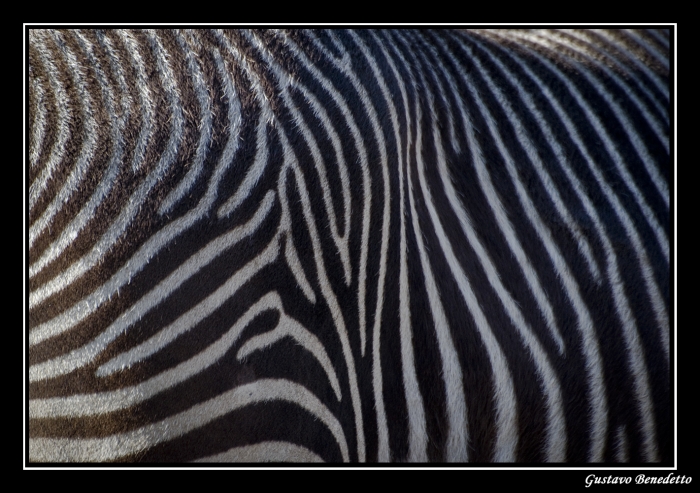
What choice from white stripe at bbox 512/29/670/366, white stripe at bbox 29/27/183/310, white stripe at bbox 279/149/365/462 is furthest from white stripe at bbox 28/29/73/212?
white stripe at bbox 512/29/670/366

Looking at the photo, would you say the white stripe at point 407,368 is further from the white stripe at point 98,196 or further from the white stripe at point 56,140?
the white stripe at point 56,140

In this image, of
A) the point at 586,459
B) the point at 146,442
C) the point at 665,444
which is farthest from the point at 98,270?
the point at 665,444

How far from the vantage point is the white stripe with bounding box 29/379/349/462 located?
5.60ft

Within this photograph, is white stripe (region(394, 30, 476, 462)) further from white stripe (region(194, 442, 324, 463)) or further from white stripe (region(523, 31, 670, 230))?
white stripe (region(523, 31, 670, 230))

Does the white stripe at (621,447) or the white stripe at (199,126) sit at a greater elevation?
the white stripe at (199,126)

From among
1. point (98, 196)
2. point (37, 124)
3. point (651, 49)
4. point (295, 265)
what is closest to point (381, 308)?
point (295, 265)

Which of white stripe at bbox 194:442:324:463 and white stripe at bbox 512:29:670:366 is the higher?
white stripe at bbox 512:29:670:366

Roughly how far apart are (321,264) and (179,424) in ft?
2.46

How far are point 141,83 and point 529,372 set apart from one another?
5.80 ft

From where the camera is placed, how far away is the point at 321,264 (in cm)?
173

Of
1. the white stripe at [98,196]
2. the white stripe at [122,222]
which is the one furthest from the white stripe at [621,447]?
the white stripe at [98,196]

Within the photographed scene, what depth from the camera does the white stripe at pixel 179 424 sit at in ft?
5.60

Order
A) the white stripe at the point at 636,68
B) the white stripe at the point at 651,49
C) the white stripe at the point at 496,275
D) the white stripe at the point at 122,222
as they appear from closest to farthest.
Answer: the white stripe at the point at 122,222
the white stripe at the point at 496,275
the white stripe at the point at 636,68
the white stripe at the point at 651,49

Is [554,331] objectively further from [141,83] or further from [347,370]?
[141,83]
